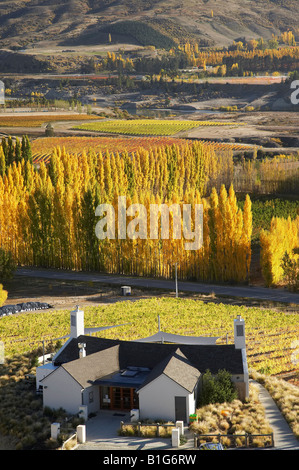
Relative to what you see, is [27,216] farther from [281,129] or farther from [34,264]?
[281,129]

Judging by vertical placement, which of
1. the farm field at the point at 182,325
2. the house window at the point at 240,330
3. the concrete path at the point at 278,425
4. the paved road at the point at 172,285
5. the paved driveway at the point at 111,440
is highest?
the house window at the point at 240,330

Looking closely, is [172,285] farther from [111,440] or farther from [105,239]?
[111,440]

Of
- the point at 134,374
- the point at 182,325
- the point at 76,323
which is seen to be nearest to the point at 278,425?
the point at 134,374

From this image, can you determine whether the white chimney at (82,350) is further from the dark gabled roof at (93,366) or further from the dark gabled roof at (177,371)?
the dark gabled roof at (177,371)

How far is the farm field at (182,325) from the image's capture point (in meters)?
47.6

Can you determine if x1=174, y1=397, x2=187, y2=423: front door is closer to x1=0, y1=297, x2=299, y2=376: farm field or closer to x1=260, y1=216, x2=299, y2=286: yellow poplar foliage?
x1=0, y1=297, x2=299, y2=376: farm field

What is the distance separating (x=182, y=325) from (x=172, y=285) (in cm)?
1564

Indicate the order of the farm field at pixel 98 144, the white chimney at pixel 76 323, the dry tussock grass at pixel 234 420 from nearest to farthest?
the dry tussock grass at pixel 234 420, the white chimney at pixel 76 323, the farm field at pixel 98 144

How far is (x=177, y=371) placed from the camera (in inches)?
1369

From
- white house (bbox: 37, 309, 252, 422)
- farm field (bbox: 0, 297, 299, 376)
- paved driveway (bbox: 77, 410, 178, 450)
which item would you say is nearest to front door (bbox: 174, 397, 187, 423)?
white house (bbox: 37, 309, 252, 422)

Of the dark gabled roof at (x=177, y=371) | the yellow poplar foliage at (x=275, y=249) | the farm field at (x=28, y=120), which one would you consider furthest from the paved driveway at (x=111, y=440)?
the farm field at (x=28, y=120)

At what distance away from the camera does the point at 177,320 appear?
55.9m

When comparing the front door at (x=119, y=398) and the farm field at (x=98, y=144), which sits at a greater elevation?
the farm field at (x=98, y=144)

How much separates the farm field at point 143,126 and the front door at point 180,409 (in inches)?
5673
